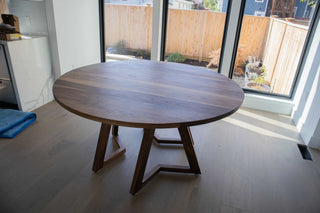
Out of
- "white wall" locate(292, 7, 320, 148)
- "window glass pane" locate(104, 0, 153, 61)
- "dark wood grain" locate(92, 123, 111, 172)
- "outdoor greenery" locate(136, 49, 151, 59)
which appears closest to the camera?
"dark wood grain" locate(92, 123, 111, 172)

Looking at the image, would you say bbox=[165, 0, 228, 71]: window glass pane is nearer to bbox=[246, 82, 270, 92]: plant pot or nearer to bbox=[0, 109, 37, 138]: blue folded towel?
bbox=[246, 82, 270, 92]: plant pot

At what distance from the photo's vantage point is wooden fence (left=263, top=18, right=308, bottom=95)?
8.88 feet

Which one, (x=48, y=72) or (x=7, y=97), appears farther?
(x=48, y=72)

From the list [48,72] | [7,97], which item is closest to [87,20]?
[48,72]

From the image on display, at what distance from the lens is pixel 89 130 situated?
7.52 feet

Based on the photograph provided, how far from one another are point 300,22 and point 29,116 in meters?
3.26

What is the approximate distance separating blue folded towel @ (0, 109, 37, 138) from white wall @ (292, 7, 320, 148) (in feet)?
9.42

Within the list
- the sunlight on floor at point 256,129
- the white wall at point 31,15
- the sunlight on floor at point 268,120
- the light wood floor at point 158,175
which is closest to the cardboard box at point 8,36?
the white wall at point 31,15

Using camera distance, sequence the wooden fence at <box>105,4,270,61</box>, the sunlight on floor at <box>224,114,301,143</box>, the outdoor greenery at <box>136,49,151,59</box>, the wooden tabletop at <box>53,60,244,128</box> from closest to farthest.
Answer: the wooden tabletop at <box>53,60,244,128</box> → the sunlight on floor at <box>224,114,301,143</box> → the wooden fence at <box>105,4,270,61</box> → the outdoor greenery at <box>136,49,151,59</box>

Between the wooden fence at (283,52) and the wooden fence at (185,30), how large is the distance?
105mm

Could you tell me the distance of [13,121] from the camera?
2230mm

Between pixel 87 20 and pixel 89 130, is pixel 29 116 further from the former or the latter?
pixel 87 20

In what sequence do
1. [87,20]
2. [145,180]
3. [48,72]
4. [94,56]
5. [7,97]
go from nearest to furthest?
[145,180]
[7,97]
[48,72]
[87,20]
[94,56]

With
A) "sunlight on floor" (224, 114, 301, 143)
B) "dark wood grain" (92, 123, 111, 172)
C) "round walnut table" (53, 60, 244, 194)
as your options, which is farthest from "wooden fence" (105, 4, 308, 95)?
"dark wood grain" (92, 123, 111, 172)
